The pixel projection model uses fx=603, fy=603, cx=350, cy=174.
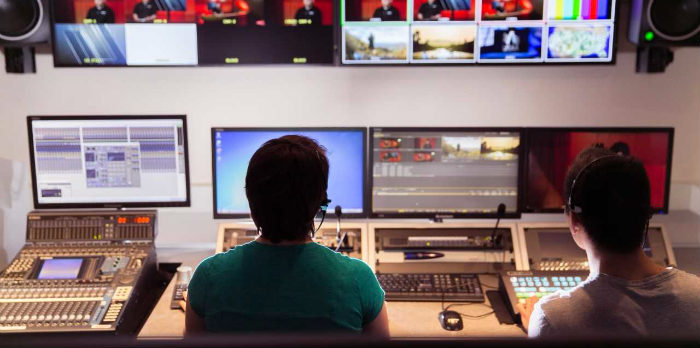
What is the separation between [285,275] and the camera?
127 cm

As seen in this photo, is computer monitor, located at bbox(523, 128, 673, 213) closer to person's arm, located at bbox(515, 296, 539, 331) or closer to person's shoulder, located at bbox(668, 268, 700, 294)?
person's arm, located at bbox(515, 296, 539, 331)

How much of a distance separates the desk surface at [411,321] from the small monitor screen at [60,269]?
344mm

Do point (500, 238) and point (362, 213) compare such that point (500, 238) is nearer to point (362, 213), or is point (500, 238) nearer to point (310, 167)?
point (362, 213)

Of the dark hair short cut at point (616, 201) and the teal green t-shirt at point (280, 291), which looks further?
the dark hair short cut at point (616, 201)

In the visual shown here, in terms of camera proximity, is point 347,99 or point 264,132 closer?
point 264,132

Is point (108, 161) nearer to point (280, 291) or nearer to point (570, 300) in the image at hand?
point (280, 291)

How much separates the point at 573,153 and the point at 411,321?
972 millimetres

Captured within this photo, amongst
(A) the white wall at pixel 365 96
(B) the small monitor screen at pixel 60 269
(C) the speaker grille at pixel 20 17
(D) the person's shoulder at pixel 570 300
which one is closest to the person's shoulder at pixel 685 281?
(D) the person's shoulder at pixel 570 300

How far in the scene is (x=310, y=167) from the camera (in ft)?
4.40

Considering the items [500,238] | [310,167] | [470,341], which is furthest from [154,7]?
[470,341]

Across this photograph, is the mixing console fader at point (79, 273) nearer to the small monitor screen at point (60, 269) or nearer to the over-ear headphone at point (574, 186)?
the small monitor screen at point (60, 269)

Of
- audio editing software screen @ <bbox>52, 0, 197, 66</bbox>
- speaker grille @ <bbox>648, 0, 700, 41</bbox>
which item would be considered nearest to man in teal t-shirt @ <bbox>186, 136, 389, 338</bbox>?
audio editing software screen @ <bbox>52, 0, 197, 66</bbox>

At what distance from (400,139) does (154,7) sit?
1091 mm

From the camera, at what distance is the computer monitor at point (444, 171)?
240 cm
